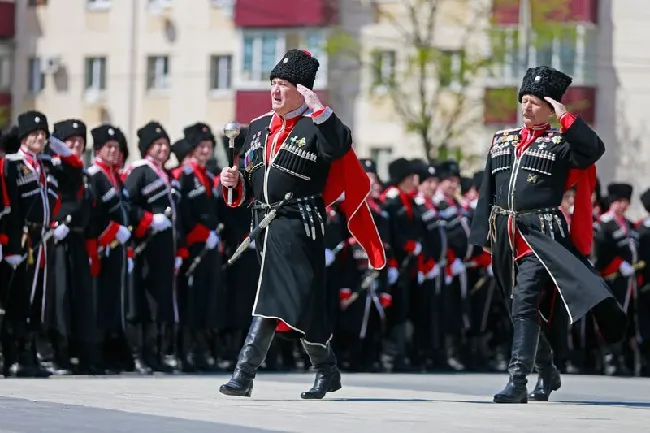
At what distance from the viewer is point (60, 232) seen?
19781mm

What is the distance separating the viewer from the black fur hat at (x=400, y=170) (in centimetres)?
2516

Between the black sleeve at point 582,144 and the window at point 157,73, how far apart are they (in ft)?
145

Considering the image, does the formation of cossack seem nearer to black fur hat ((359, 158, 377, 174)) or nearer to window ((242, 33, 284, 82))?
black fur hat ((359, 158, 377, 174))

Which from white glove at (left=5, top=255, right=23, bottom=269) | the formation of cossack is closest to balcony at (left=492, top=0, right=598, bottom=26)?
the formation of cossack

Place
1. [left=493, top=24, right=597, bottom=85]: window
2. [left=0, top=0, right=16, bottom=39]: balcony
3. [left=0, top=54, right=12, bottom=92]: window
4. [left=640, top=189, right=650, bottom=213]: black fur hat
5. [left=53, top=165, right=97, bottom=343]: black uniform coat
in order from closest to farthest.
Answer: [left=53, top=165, right=97, bottom=343]: black uniform coat
[left=640, top=189, right=650, bottom=213]: black fur hat
[left=493, top=24, right=597, bottom=85]: window
[left=0, top=0, right=16, bottom=39]: balcony
[left=0, top=54, right=12, bottom=92]: window

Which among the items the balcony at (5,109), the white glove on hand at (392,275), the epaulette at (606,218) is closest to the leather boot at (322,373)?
the white glove on hand at (392,275)

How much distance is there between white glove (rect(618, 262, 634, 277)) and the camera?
2567cm

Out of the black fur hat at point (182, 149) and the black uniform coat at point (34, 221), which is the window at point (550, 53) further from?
the black uniform coat at point (34, 221)

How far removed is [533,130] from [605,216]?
31.1 feet

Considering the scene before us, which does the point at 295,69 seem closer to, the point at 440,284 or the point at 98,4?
the point at 440,284

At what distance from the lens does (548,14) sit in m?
51.0

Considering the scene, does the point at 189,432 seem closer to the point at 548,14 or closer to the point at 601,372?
the point at 601,372

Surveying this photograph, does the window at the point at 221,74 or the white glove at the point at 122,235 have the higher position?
the window at the point at 221,74

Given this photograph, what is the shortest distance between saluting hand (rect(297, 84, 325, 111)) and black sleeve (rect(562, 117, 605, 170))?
73.8 inches
